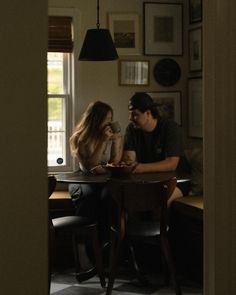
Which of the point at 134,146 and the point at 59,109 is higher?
the point at 59,109

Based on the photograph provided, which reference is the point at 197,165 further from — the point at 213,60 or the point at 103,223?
the point at 213,60

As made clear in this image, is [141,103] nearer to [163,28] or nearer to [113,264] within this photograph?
[113,264]

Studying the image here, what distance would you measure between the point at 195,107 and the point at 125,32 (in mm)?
1017

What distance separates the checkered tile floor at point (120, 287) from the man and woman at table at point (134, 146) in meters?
0.52

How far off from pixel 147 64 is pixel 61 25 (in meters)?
0.94

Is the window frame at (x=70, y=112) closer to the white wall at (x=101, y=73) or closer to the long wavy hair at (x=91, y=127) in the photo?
the white wall at (x=101, y=73)

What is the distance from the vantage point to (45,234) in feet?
6.51

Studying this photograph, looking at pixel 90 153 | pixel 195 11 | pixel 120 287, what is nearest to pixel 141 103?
pixel 90 153

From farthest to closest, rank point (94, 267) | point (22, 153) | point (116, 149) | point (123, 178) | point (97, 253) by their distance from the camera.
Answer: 1. point (116, 149)
2. point (94, 267)
3. point (97, 253)
4. point (123, 178)
5. point (22, 153)

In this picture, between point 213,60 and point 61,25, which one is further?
point 61,25

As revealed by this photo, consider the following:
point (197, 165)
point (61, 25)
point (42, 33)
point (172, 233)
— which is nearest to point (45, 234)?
point (42, 33)

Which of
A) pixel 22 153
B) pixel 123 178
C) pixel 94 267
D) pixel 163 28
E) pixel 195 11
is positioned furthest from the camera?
pixel 163 28

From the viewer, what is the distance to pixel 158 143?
15.6ft

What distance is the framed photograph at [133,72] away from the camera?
587 centimetres
